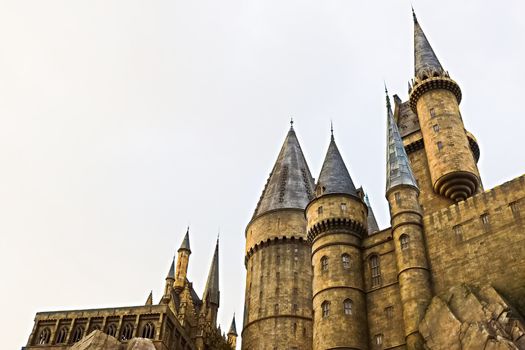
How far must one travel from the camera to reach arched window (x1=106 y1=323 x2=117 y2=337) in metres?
43.2

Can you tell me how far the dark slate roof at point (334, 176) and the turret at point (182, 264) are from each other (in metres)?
25.8

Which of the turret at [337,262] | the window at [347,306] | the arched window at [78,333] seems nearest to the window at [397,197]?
the turret at [337,262]

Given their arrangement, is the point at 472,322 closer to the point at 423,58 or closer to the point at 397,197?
the point at 397,197

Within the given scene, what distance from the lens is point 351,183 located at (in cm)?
4150

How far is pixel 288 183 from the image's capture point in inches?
2461

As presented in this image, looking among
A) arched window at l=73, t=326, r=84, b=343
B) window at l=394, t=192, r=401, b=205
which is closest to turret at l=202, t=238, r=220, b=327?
arched window at l=73, t=326, r=84, b=343

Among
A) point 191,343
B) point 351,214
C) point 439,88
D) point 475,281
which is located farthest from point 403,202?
Answer: point 191,343

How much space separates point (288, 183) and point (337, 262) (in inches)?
1038

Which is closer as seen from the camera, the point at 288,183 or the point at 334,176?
the point at 334,176

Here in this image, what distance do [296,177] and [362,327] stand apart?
31.2 m

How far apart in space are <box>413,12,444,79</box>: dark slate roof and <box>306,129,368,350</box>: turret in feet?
40.2

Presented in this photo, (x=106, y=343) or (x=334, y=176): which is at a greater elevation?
(x=334, y=176)

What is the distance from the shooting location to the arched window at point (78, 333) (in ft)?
144

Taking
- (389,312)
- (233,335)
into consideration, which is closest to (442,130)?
(389,312)
